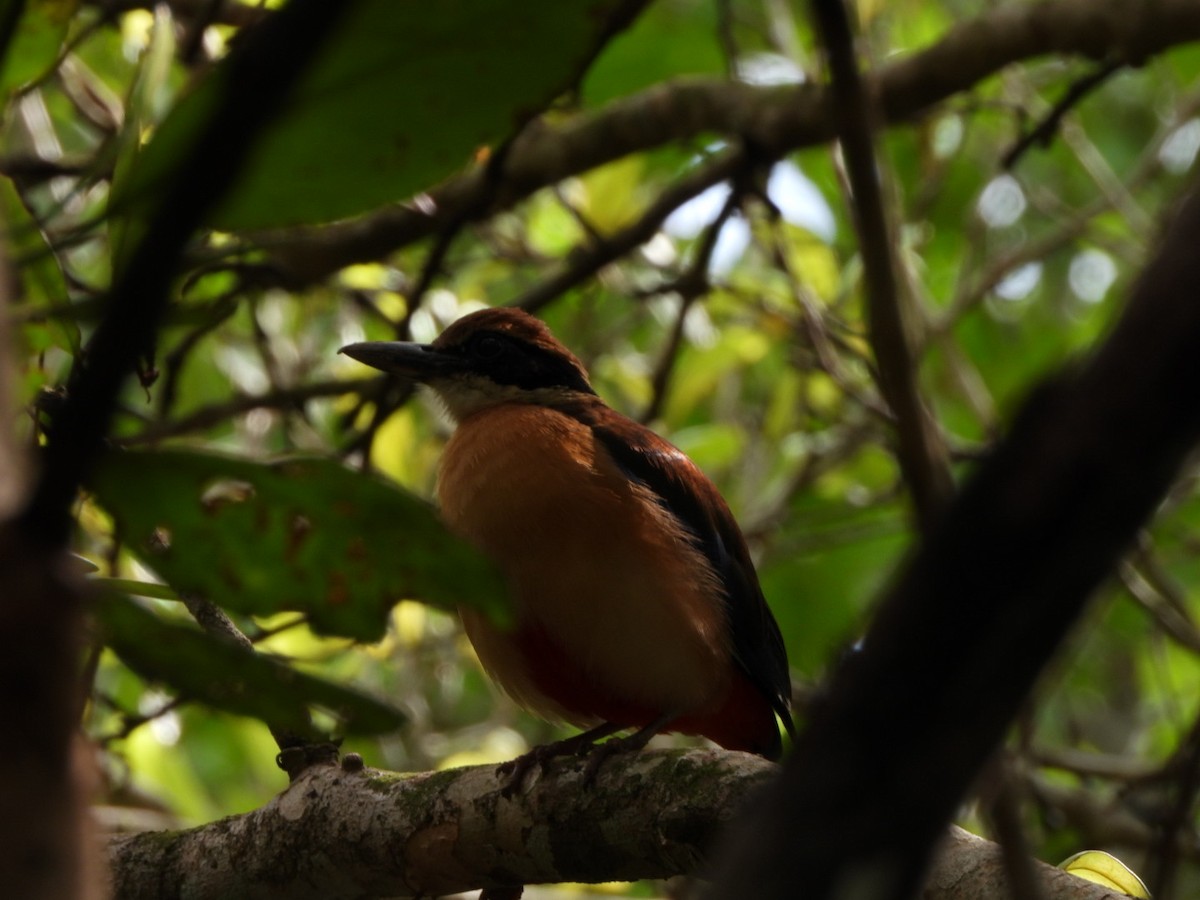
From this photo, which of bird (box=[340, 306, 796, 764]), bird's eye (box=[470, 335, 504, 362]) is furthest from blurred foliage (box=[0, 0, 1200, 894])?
bird (box=[340, 306, 796, 764])

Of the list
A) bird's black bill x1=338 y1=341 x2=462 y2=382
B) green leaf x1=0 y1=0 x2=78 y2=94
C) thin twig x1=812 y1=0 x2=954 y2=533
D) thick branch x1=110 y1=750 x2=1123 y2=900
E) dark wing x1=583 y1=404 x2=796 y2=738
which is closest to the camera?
thin twig x1=812 y1=0 x2=954 y2=533

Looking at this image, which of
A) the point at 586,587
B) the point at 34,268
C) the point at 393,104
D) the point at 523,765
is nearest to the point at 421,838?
the point at 523,765

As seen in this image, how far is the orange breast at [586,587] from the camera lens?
3.92m

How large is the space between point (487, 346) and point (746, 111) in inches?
59.2

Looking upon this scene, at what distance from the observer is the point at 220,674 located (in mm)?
1367

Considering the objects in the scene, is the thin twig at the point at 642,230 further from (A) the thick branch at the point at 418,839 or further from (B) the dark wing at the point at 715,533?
(A) the thick branch at the point at 418,839

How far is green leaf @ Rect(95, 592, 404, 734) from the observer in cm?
134

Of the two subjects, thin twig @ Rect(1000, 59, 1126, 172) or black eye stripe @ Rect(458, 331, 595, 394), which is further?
black eye stripe @ Rect(458, 331, 595, 394)

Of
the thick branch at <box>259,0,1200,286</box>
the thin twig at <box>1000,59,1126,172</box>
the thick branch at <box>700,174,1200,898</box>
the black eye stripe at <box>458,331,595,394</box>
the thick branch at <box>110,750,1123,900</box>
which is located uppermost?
the thick branch at <box>259,0,1200,286</box>

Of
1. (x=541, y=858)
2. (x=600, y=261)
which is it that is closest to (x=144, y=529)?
(x=541, y=858)

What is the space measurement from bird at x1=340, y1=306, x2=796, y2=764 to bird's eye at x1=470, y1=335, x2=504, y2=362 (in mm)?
125

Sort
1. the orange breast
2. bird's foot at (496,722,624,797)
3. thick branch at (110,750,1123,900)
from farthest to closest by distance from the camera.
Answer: the orange breast < bird's foot at (496,722,624,797) < thick branch at (110,750,1123,900)

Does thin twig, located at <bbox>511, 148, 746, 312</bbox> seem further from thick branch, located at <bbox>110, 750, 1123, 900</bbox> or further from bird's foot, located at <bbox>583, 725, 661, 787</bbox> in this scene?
thick branch, located at <bbox>110, 750, 1123, 900</bbox>

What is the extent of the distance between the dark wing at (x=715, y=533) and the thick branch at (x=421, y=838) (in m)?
1.35
